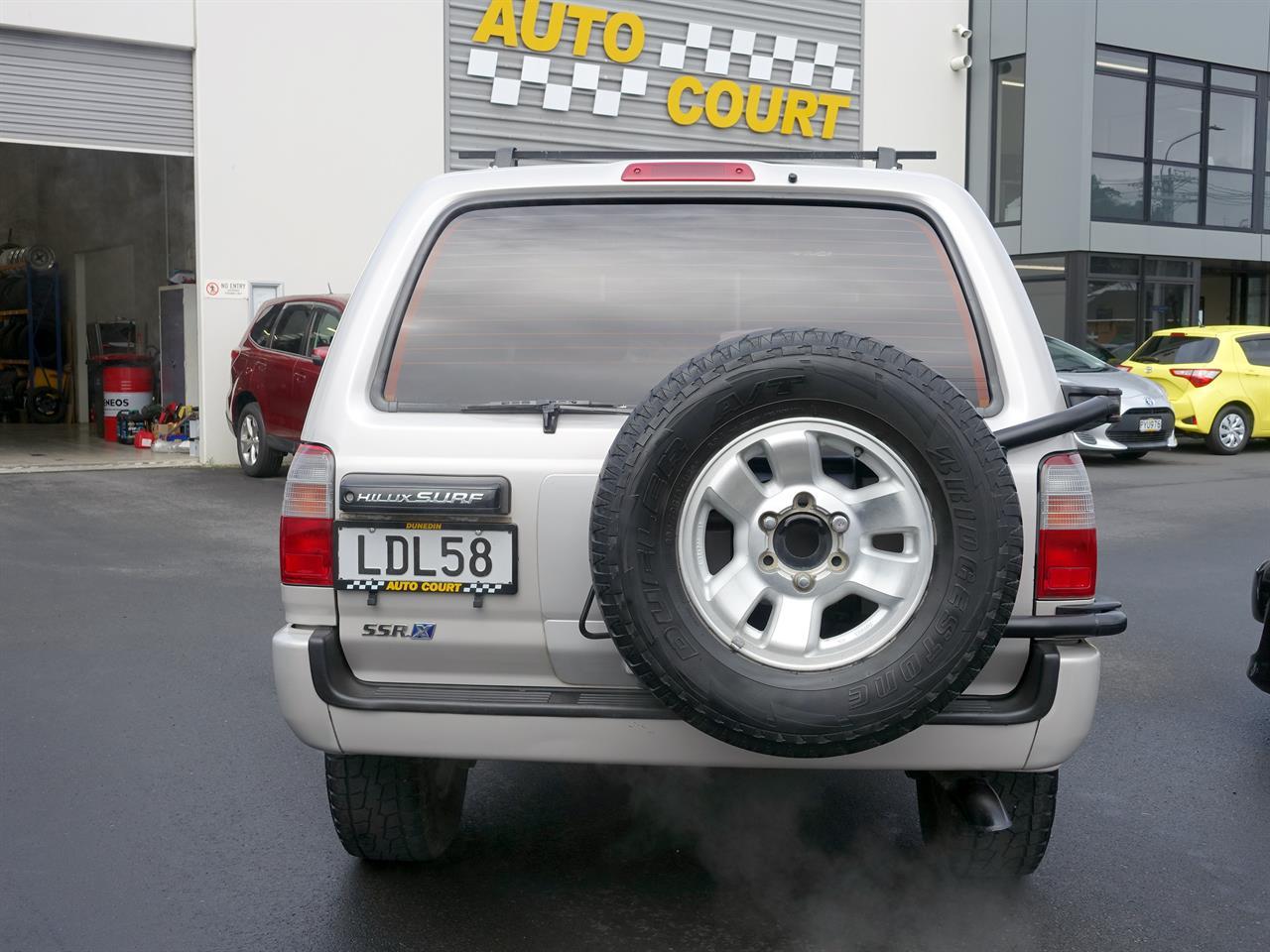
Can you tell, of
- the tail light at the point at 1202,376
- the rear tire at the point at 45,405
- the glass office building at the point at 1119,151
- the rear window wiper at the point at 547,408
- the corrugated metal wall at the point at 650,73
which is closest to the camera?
the rear window wiper at the point at 547,408

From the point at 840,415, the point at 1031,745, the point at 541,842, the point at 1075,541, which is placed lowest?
the point at 541,842

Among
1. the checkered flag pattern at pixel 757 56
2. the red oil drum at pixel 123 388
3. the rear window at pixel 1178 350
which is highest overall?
the checkered flag pattern at pixel 757 56

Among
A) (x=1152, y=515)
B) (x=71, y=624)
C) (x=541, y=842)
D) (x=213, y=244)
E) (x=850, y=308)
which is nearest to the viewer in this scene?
(x=850, y=308)

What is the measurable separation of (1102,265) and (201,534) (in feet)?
53.1

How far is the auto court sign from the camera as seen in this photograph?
690 inches

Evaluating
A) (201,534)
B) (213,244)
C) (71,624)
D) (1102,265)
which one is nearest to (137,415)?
(213,244)

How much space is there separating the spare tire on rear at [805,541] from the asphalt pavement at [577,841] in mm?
797

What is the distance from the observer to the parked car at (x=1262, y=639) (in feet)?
15.7

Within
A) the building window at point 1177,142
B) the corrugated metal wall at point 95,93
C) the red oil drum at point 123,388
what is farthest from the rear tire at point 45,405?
the building window at point 1177,142

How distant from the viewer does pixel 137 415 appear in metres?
17.3

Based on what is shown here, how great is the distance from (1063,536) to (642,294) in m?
1.13

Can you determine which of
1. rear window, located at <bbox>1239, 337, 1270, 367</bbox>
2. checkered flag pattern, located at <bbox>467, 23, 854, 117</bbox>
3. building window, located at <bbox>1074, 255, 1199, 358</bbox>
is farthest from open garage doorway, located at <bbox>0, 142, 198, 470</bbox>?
building window, located at <bbox>1074, 255, 1199, 358</bbox>

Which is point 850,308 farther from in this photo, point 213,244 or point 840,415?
point 213,244

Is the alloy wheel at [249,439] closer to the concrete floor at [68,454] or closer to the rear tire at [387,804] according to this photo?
the concrete floor at [68,454]
